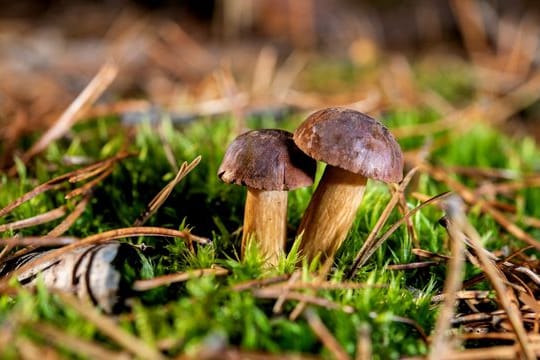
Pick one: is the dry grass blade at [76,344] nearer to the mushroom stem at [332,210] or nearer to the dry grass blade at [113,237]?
the dry grass blade at [113,237]

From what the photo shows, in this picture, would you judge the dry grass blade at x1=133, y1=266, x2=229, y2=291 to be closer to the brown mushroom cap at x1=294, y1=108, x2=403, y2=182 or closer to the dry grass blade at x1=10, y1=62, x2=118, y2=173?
the brown mushroom cap at x1=294, y1=108, x2=403, y2=182

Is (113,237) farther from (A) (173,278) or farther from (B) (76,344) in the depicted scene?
(B) (76,344)

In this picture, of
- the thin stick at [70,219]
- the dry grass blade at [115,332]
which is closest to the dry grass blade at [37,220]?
the thin stick at [70,219]

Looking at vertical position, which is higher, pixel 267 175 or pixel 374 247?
pixel 267 175

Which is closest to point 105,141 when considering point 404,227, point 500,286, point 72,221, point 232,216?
point 72,221

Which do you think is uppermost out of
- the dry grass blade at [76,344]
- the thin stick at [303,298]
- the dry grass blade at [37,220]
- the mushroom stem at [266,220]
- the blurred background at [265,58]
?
the blurred background at [265,58]

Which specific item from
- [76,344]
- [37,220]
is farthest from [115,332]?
[37,220]

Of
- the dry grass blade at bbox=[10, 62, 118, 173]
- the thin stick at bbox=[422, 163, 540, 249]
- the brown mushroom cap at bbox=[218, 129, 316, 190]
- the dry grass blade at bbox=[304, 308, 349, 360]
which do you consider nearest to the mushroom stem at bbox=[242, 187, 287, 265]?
the brown mushroom cap at bbox=[218, 129, 316, 190]

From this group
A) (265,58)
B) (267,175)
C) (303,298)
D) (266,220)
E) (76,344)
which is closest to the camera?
(76,344)
